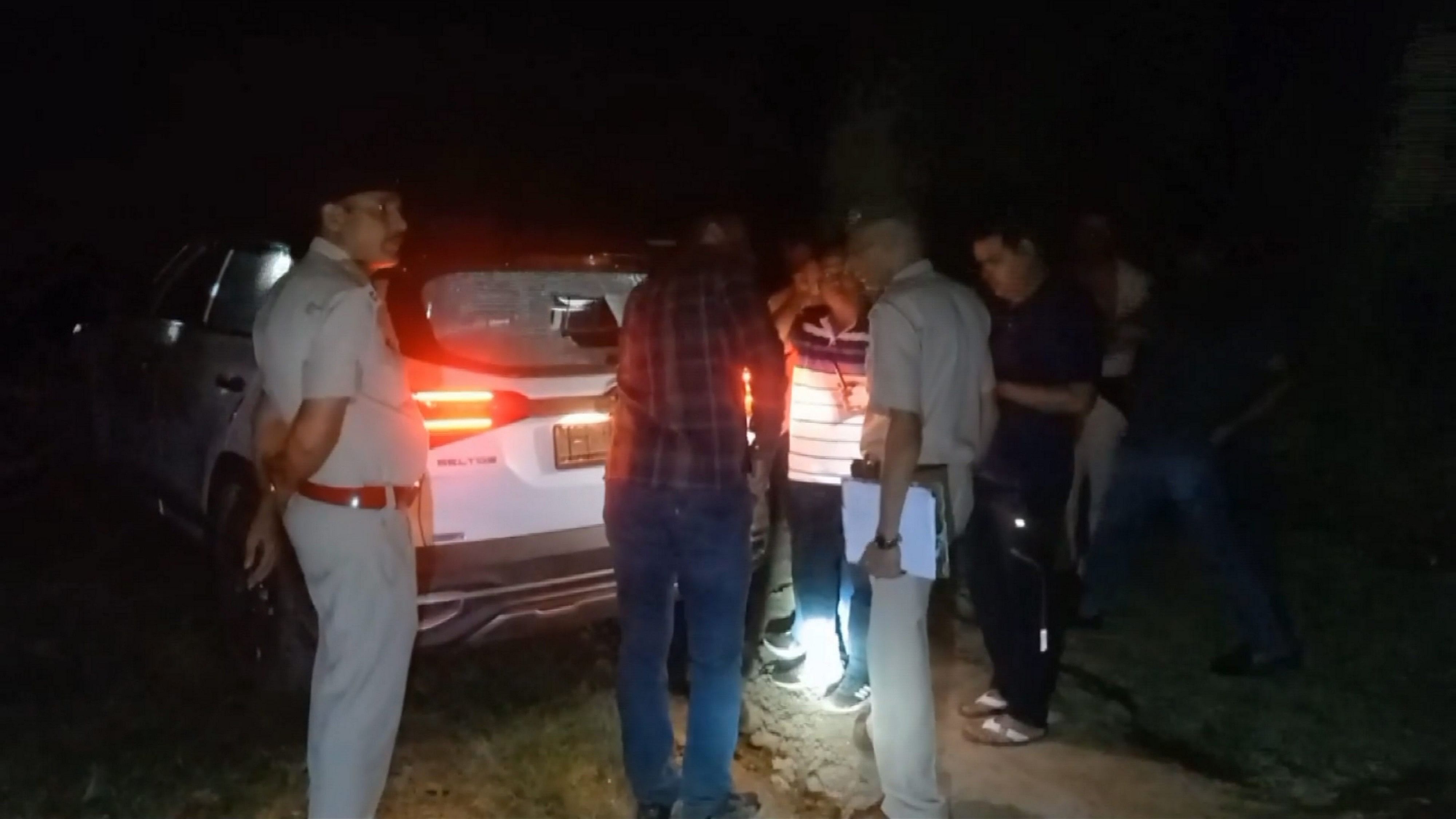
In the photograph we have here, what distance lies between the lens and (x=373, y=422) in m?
3.59

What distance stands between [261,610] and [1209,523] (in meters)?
3.68

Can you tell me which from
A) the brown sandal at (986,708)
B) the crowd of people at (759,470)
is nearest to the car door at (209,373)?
the crowd of people at (759,470)

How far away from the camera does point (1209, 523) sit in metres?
5.78

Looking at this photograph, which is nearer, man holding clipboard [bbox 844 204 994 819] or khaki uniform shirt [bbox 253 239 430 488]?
khaki uniform shirt [bbox 253 239 430 488]

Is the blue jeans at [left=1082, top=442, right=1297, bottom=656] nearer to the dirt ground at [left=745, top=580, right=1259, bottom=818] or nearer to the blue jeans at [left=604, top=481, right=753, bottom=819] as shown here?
the dirt ground at [left=745, top=580, right=1259, bottom=818]

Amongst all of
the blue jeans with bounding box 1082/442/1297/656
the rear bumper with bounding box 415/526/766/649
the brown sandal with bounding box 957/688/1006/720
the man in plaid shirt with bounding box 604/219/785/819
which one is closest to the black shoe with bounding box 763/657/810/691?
the brown sandal with bounding box 957/688/1006/720

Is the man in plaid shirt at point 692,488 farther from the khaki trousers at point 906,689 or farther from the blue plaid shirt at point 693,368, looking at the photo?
the khaki trousers at point 906,689

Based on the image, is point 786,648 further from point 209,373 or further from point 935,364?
point 209,373

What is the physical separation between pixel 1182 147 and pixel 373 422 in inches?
355

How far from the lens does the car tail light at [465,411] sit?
4645 mm

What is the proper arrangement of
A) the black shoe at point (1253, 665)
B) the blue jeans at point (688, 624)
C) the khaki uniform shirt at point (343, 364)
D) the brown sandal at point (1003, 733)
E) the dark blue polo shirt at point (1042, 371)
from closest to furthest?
the khaki uniform shirt at point (343, 364), the blue jeans at point (688, 624), the dark blue polo shirt at point (1042, 371), the brown sandal at point (1003, 733), the black shoe at point (1253, 665)

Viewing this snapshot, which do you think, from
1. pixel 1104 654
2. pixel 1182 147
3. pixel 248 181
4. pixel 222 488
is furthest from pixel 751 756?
pixel 248 181

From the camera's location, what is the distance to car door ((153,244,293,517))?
18.7 feet

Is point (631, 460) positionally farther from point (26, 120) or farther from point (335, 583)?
point (26, 120)
